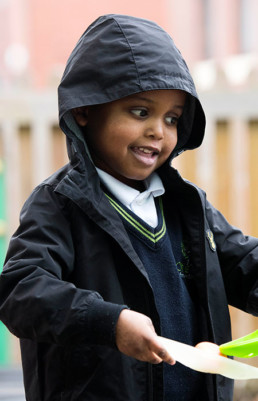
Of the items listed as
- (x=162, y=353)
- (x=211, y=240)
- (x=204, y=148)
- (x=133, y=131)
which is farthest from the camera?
(x=204, y=148)

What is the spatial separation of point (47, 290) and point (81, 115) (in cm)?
39

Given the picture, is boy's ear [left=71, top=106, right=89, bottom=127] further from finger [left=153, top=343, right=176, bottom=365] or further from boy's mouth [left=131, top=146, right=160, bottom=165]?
finger [left=153, top=343, right=176, bottom=365]

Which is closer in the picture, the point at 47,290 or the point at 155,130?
the point at 47,290

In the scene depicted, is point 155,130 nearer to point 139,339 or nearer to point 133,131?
point 133,131

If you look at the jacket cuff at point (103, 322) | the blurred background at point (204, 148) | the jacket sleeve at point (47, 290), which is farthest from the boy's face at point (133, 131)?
the blurred background at point (204, 148)

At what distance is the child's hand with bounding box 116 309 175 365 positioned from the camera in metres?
1.18

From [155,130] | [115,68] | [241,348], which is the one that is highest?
[115,68]

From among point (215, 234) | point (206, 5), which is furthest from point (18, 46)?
point (215, 234)

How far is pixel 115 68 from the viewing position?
1.43 m

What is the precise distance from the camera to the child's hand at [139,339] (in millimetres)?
1176

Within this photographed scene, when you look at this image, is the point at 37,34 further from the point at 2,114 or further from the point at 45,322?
the point at 45,322

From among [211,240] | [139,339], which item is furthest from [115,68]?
[139,339]

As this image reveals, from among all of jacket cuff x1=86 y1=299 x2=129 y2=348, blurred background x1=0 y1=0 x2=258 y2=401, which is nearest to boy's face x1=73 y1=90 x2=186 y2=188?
jacket cuff x1=86 y1=299 x2=129 y2=348

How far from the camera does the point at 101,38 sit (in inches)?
57.5
